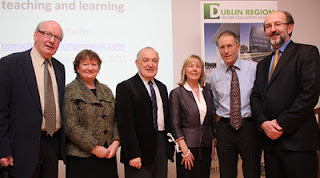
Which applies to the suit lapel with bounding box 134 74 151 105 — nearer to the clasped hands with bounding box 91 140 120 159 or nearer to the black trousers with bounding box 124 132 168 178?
the black trousers with bounding box 124 132 168 178

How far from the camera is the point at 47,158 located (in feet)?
6.40

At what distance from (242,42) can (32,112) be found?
3.06 m

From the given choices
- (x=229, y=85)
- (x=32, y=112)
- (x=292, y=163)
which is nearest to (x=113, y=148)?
(x=32, y=112)

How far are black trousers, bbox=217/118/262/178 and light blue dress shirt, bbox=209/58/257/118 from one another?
105 millimetres

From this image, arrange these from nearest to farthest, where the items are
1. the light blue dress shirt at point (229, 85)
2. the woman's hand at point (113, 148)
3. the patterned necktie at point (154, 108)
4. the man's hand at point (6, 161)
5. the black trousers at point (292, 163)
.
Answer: the man's hand at point (6, 161) → the black trousers at point (292, 163) → the woman's hand at point (113, 148) → the patterned necktie at point (154, 108) → the light blue dress shirt at point (229, 85)

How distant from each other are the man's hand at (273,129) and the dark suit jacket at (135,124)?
96 centimetres

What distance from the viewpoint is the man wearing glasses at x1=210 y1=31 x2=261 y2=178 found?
88.4 inches

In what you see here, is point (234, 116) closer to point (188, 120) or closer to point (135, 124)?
point (188, 120)

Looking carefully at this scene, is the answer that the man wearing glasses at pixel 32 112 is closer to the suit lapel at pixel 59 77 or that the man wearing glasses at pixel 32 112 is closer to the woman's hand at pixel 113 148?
the suit lapel at pixel 59 77

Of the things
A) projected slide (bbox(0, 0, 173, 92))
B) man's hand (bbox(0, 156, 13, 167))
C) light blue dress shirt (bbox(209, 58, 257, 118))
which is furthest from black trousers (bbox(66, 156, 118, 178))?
projected slide (bbox(0, 0, 173, 92))

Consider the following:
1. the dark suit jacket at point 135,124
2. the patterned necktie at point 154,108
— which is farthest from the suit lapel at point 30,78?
the patterned necktie at point 154,108

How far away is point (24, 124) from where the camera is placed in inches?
71.9

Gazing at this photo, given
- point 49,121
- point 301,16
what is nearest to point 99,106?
point 49,121

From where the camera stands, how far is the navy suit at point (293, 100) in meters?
1.96
